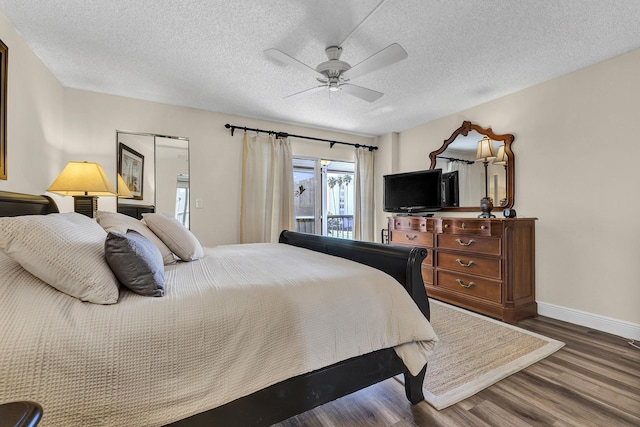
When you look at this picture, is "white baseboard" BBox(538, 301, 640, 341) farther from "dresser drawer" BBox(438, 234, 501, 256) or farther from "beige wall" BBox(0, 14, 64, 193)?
"beige wall" BBox(0, 14, 64, 193)

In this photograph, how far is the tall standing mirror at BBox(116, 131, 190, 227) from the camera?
337 cm

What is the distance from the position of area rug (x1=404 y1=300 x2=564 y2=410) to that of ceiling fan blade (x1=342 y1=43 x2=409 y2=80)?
212cm

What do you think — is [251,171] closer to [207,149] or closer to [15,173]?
[207,149]

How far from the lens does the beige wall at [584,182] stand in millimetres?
2424

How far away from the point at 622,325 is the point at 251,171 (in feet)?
13.5

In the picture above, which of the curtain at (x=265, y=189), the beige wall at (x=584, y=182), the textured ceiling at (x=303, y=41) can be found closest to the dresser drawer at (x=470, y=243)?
the beige wall at (x=584, y=182)

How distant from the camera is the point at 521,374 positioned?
6.04 ft

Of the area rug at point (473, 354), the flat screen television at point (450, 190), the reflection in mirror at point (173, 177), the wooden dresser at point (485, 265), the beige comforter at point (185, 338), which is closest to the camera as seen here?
the beige comforter at point (185, 338)

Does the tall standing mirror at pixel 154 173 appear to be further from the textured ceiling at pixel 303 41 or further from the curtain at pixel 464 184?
the curtain at pixel 464 184

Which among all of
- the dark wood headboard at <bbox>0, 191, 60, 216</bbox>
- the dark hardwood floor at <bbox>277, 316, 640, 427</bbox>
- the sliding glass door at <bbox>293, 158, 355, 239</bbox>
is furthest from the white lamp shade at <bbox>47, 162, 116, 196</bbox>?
the sliding glass door at <bbox>293, 158, 355, 239</bbox>

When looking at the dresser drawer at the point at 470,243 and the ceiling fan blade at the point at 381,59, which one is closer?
the ceiling fan blade at the point at 381,59

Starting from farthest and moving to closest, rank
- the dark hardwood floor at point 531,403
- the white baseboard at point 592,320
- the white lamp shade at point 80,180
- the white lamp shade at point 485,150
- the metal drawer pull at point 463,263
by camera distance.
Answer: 1. the white lamp shade at point 485,150
2. the metal drawer pull at point 463,263
3. the white baseboard at point 592,320
4. the white lamp shade at point 80,180
5. the dark hardwood floor at point 531,403

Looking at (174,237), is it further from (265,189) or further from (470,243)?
(470,243)

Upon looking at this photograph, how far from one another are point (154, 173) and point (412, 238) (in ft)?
11.1
